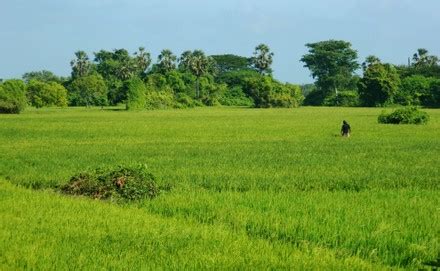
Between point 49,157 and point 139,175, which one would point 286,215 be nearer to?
point 139,175

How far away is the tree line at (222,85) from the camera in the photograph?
2793 inches

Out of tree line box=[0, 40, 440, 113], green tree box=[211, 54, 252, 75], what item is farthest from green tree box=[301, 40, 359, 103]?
green tree box=[211, 54, 252, 75]

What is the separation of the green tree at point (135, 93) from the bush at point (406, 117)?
119ft

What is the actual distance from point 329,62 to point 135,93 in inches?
1543

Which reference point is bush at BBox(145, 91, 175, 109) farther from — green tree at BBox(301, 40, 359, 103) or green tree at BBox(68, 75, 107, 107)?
green tree at BBox(301, 40, 359, 103)

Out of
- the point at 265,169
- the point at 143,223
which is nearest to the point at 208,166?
the point at 265,169

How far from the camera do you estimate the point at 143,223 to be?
8.24m

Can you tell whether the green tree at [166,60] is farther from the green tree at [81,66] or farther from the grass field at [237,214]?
the grass field at [237,214]

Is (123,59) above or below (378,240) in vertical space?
above

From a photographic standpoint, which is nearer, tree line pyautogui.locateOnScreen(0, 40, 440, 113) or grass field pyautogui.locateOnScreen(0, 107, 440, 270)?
grass field pyautogui.locateOnScreen(0, 107, 440, 270)

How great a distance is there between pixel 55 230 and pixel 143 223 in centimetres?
126

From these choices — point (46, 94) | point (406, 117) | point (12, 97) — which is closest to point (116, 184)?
point (406, 117)

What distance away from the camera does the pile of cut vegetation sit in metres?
10.7

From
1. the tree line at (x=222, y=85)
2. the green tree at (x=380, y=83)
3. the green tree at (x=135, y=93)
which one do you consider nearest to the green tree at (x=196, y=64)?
the tree line at (x=222, y=85)
